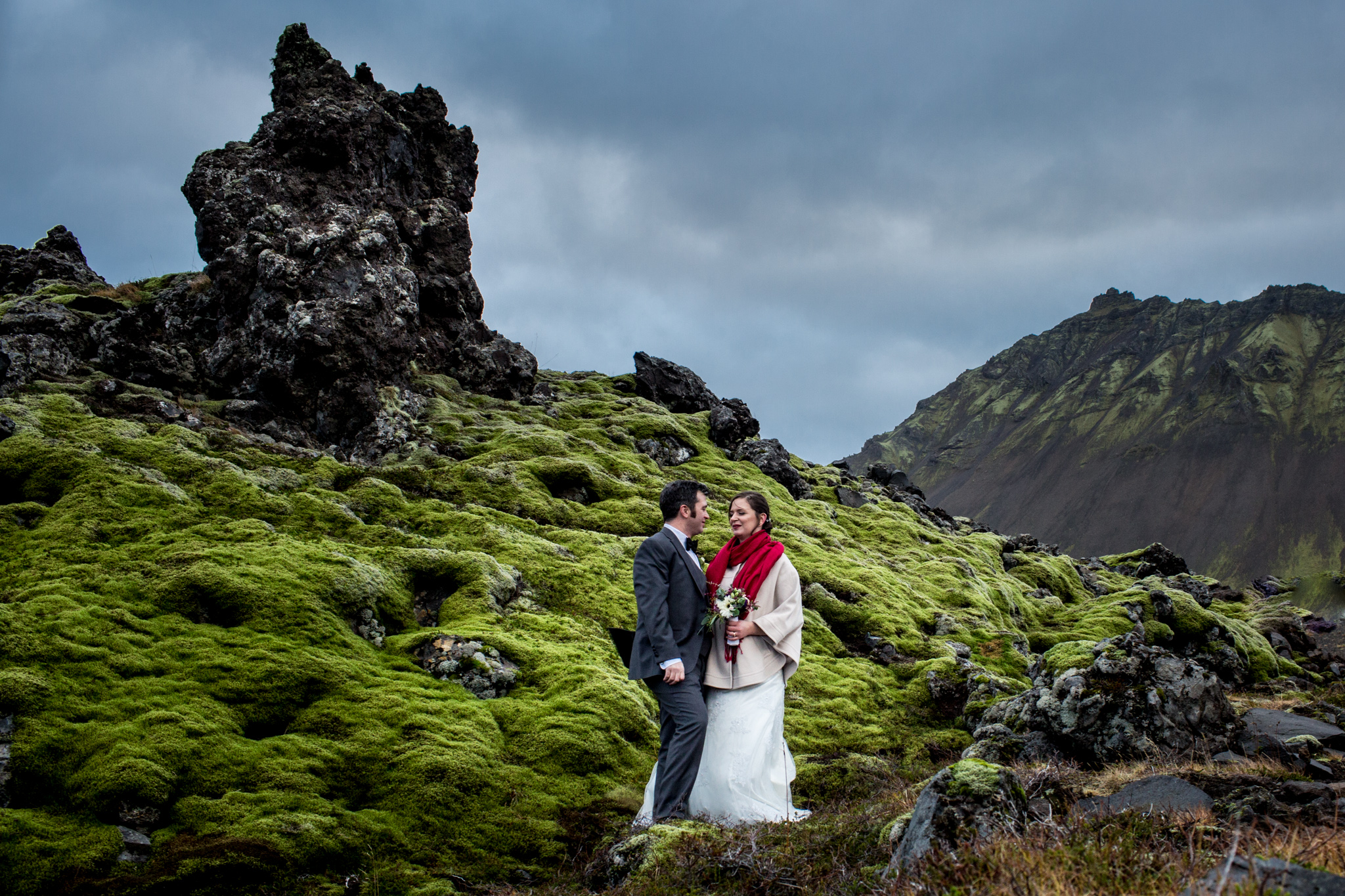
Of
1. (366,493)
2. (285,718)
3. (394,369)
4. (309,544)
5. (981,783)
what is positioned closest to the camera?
(981,783)

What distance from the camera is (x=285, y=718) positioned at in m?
10.1

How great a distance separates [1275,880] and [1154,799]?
391 cm

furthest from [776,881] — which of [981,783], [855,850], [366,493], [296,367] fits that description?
[296,367]

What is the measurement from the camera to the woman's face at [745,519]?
870cm

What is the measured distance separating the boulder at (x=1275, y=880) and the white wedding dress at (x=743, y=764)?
4.93m

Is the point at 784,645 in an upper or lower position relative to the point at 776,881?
upper

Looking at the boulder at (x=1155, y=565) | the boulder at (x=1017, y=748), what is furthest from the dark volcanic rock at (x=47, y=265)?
the boulder at (x=1155, y=565)

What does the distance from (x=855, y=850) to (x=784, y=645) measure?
2.39m

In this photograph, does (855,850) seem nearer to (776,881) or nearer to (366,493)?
(776,881)

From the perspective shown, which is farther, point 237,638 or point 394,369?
point 394,369

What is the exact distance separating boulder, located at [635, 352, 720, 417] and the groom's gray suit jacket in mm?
43277

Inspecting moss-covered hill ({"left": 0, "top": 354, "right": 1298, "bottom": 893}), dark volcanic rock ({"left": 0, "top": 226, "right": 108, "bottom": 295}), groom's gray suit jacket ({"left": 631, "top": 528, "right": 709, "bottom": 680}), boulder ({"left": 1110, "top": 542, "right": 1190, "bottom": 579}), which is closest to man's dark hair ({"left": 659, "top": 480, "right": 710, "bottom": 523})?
groom's gray suit jacket ({"left": 631, "top": 528, "right": 709, "bottom": 680})

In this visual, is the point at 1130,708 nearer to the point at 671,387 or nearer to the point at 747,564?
the point at 747,564

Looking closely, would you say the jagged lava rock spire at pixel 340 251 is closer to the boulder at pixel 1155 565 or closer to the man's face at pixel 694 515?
the man's face at pixel 694 515
